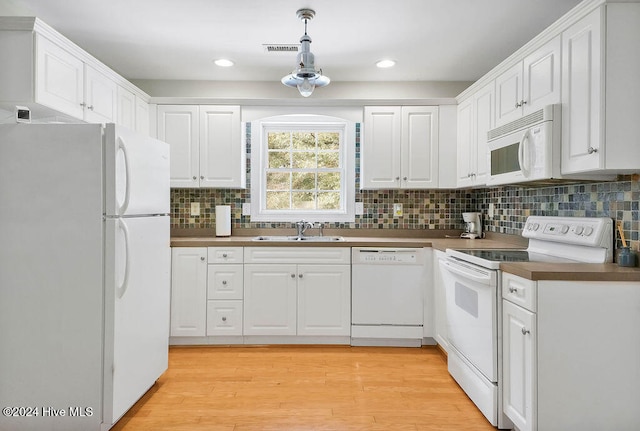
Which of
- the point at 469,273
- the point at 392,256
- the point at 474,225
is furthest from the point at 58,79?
the point at 474,225

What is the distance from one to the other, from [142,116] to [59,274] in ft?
6.38

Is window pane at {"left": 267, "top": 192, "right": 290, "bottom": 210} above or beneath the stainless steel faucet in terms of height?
above

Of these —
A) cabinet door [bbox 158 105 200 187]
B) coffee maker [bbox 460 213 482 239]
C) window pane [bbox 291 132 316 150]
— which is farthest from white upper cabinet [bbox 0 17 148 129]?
coffee maker [bbox 460 213 482 239]

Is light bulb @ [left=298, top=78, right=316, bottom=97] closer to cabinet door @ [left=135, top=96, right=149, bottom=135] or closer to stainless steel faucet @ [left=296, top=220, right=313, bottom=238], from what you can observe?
stainless steel faucet @ [left=296, top=220, right=313, bottom=238]

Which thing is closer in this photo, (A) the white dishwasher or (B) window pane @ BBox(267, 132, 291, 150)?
(A) the white dishwasher

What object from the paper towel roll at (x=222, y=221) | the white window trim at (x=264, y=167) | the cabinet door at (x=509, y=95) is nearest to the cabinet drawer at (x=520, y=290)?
the cabinet door at (x=509, y=95)

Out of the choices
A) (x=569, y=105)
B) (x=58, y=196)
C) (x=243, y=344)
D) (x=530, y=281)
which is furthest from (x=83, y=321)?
(x=569, y=105)

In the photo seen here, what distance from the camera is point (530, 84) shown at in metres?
2.43

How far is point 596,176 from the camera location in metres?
2.18

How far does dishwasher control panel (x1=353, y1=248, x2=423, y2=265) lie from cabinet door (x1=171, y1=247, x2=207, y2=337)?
4.34 ft

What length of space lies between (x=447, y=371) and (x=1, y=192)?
297 cm

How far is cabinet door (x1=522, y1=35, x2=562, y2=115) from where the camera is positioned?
85.8 inches

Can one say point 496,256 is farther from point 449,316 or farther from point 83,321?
point 83,321

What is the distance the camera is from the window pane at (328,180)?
407 cm
